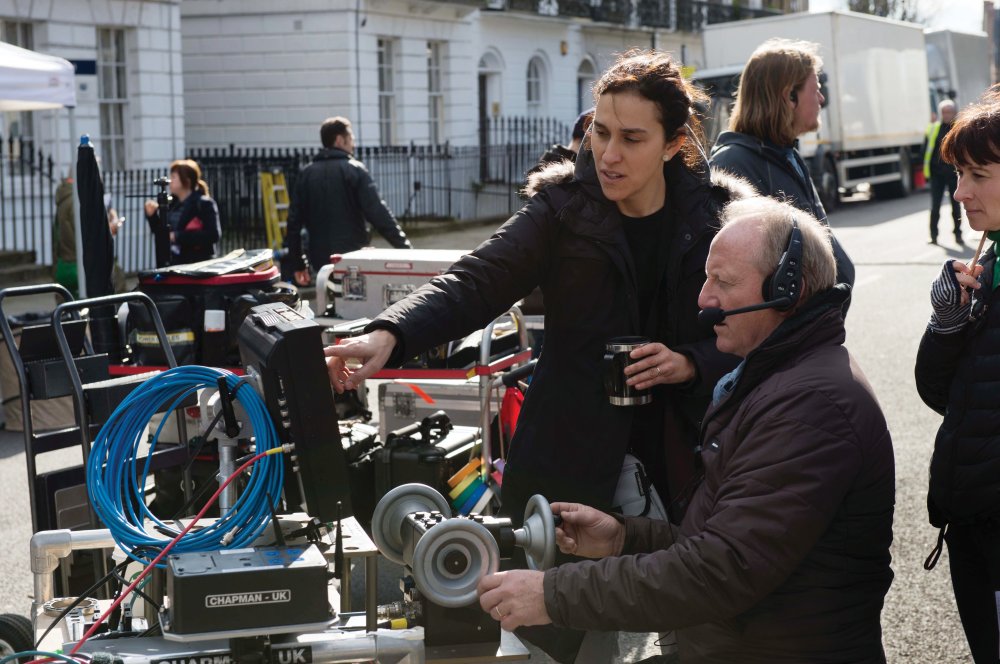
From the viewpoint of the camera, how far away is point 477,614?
265cm

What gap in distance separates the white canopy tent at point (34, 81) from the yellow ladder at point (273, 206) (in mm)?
8910

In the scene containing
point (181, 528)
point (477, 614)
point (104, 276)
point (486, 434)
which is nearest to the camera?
point (477, 614)

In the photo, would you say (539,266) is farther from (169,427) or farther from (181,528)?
(169,427)

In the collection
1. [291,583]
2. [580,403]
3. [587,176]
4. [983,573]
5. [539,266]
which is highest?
[587,176]

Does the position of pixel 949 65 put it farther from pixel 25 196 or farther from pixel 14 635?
pixel 14 635

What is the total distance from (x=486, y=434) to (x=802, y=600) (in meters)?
2.80

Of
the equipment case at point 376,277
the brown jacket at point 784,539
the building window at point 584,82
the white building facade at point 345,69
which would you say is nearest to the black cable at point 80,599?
the brown jacket at point 784,539

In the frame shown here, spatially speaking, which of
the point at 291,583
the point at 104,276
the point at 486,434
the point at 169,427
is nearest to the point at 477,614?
the point at 291,583

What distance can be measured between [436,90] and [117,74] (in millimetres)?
9677

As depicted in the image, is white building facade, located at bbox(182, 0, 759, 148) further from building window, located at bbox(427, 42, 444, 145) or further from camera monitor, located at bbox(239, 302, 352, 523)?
camera monitor, located at bbox(239, 302, 352, 523)

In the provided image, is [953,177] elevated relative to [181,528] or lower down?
elevated

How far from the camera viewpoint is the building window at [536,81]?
33.9m

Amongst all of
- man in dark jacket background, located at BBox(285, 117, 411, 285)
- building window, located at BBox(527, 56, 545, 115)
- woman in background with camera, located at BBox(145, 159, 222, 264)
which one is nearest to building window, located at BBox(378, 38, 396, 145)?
building window, located at BBox(527, 56, 545, 115)

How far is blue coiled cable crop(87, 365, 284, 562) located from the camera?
2.74m
